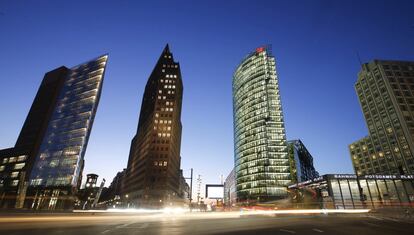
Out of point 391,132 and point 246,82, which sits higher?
point 246,82

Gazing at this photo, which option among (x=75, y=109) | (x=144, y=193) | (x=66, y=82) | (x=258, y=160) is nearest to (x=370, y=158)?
(x=258, y=160)

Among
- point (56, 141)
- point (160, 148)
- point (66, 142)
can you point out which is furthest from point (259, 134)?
point (56, 141)

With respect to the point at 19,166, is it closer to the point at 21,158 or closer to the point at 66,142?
the point at 21,158

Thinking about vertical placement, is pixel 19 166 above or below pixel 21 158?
below

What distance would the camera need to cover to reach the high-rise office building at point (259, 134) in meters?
118

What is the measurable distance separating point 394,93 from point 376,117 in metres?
13.5

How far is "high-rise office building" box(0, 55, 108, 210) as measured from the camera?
10975cm

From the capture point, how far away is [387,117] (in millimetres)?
101000

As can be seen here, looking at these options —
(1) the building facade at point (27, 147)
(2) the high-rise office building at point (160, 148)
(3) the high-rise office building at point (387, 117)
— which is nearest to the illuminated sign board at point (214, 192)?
(2) the high-rise office building at point (160, 148)

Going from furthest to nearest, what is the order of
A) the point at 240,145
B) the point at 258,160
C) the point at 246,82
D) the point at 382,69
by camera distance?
the point at 246,82
the point at 240,145
the point at 258,160
the point at 382,69

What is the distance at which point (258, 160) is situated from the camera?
12412 centimetres

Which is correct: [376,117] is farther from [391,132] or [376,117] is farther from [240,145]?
[240,145]

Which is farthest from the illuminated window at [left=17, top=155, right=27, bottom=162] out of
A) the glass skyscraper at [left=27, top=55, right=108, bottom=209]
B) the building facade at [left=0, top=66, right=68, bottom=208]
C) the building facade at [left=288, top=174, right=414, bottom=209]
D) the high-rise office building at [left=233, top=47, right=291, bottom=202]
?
the building facade at [left=288, top=174, right=414, bottom=209]

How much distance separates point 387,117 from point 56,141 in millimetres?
158217
